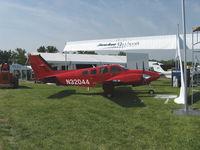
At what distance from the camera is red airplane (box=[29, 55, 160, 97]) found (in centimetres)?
1167

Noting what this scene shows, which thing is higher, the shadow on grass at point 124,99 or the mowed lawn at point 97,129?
the shadow on grass at point 124,99

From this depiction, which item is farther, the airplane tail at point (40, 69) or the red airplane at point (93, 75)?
the airplane tail at point (40, 69)

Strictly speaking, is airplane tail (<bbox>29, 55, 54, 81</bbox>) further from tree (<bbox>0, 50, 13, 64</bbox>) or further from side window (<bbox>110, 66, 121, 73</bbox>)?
tree (<bbox>0, 50, 13, 64</bbox>)

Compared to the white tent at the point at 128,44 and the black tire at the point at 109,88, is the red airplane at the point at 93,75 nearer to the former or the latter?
the black tire at the point at 109,88

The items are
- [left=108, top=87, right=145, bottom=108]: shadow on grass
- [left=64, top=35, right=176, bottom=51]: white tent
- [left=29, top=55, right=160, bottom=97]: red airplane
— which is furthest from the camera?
[left=64, top=35, right=176, bottom=51]: white tent

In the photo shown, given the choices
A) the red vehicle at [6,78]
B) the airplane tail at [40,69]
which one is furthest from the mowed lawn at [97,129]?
the red vehicle at [6,78]

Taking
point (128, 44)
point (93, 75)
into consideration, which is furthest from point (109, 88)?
point (128, 44)

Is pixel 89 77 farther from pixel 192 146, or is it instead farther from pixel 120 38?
pixel 120 38

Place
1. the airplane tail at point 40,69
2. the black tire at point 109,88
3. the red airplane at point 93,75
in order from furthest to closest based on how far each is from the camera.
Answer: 1. the airplane tail at point 40,69
2. the red airplane at point 93,75
3. the black tire at point 109,88

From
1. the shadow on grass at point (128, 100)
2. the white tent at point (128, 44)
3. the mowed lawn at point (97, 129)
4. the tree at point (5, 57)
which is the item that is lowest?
the mowed lawn at point (97, 129)

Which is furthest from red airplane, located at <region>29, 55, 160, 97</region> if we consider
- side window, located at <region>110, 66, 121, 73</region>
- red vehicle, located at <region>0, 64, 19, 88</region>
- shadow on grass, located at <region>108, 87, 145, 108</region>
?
red vehicle, located at <region>0, 64, 19, 88</region>

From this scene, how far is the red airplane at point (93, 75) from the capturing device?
11.7 meters

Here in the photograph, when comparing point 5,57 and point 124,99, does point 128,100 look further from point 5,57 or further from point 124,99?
point 5,57

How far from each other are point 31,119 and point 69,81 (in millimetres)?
6030
